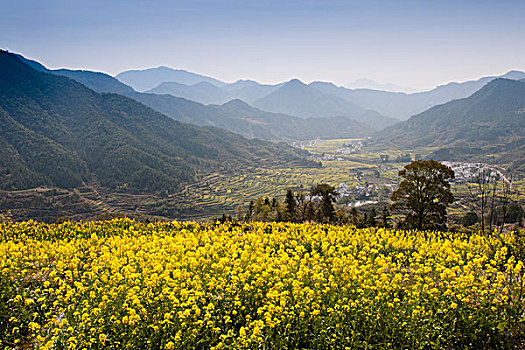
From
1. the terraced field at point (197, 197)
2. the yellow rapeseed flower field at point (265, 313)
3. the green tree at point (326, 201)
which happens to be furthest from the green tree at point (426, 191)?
the terraced field at point (197, 197)

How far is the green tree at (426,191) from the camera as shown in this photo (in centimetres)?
2461

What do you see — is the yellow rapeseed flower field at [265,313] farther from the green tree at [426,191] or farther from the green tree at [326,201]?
the green tree at [326,201]

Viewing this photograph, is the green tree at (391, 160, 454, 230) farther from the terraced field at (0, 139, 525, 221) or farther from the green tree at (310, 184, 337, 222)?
the terraced field at (0, 139, 525, 221)

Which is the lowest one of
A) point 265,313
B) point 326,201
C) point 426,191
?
point 326,201

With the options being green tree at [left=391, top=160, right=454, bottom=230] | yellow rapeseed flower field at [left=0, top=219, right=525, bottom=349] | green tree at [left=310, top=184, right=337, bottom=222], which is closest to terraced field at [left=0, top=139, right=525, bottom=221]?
green tree at [left=310, top=184, right=337, bottom=222]

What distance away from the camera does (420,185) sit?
25.4 m

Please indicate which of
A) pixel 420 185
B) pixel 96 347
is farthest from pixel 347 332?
pixel 420 185

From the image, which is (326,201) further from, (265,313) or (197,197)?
(197,197)

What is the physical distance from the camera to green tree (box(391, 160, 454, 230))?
80.7 feet

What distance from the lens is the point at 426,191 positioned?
990 inches

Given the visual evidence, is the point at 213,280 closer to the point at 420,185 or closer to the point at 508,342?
the point at 508,342

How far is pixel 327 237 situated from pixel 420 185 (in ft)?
33.1

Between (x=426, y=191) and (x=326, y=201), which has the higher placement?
(x=426, y=191)

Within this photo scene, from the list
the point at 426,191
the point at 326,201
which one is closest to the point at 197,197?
the point at 326,201
